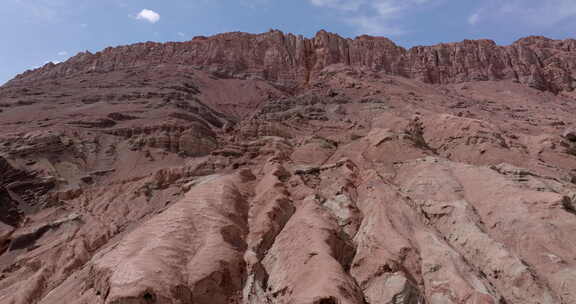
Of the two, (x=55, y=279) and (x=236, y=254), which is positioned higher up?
(x=236, y=254)

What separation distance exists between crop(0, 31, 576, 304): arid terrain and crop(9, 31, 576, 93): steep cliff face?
16.5m

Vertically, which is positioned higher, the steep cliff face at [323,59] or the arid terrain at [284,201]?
the steep cliff face at [323,59]

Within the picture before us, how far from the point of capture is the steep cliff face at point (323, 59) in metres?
60.3

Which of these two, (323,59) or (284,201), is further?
(323,59)

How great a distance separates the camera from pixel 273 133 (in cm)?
2992

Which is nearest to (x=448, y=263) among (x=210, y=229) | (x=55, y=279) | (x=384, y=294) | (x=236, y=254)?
(x=384, y=294)

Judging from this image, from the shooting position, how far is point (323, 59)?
62.8m

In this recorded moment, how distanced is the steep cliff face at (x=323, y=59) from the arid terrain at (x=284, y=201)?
648 inches

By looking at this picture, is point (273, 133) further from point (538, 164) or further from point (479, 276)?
point (479, 276)

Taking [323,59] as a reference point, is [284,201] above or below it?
below

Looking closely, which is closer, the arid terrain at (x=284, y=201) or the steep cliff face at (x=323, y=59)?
the arid terrain at (x=284, y=201)

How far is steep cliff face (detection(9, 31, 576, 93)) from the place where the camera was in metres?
60.3

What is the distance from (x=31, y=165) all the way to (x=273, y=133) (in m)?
17.4

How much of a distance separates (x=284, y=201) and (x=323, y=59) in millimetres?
49868
